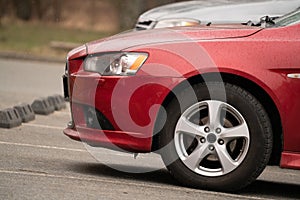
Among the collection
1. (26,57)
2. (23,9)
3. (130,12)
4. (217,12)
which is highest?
(217,12)

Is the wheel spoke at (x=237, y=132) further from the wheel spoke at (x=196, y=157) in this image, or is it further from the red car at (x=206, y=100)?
the wheel spoke at (x=196, y=157)

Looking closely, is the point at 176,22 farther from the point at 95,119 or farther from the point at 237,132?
the point at 237,132

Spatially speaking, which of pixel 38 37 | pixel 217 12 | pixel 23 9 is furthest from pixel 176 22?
pixel 23 9

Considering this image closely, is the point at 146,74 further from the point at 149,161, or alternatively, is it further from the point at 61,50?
the point at 61,50

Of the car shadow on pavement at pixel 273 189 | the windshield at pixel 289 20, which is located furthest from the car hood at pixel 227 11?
the car shadow on pavement at pixel 273 189

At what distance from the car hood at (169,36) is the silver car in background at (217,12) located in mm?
3744

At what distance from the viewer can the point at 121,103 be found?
22.7ft

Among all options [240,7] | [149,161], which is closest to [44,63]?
[240,7]

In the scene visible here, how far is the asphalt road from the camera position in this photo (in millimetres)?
6453

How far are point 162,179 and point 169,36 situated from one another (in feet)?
3.64

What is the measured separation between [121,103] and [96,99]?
207mm

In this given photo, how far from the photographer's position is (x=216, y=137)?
6777 mm

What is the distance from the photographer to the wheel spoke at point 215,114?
680 cm

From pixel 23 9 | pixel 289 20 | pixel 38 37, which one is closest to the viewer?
pixel 289 20
